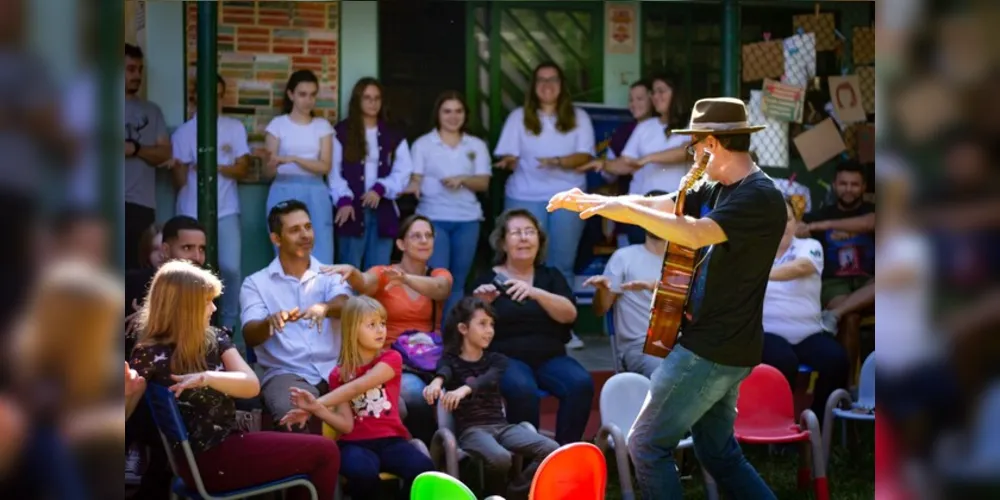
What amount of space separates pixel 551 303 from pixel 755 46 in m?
3.09

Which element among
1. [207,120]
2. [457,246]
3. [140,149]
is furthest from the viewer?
[457,246]

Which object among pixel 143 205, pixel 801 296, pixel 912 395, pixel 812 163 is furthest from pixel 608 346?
pixel 912 395

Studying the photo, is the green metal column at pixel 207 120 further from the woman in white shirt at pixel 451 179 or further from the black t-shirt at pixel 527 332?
the woman in white shirt at pixel 451 179

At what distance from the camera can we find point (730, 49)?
6.57 m

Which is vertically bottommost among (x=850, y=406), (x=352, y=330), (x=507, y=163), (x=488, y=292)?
(x=850, y=406)

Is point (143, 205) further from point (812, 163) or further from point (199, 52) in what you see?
point (812, 163)

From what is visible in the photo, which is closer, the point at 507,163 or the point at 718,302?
the point at 718,302

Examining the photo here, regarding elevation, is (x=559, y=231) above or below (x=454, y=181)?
below

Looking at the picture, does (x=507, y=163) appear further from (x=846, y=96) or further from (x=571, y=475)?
(x=571, y=475)

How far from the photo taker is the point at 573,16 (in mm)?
8023

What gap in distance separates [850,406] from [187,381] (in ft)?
11.0

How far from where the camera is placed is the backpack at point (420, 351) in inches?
225

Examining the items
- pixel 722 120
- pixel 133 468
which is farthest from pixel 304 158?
pixel 722 120

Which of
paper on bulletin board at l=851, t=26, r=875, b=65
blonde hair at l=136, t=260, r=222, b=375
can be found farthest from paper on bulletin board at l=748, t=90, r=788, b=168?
blonde hair at l=136, t=260, r=222, b=375
